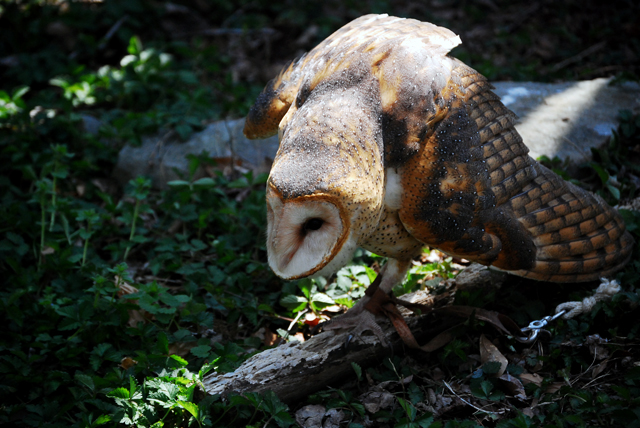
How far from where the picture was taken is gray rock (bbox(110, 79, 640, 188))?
151 inches

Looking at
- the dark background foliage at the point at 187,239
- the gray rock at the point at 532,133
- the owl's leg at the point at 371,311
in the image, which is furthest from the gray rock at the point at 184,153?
the owl's leg at the point at 371,311

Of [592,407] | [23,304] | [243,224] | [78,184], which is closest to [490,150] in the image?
[592,407]

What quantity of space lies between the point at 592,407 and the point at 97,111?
4.69m

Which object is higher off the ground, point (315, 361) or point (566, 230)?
point (566, 230)

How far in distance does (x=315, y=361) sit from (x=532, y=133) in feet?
8.12

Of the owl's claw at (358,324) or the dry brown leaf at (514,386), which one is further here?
the owl's claw at (358,324)

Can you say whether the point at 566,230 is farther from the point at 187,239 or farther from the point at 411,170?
the point at 187,239

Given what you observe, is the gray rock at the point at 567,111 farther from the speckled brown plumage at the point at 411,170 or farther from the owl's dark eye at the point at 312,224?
the owl's dark eye at the point at 312,224

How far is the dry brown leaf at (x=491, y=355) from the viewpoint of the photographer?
2.51 metres

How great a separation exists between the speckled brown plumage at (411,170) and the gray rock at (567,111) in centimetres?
123

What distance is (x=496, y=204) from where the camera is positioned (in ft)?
7.73

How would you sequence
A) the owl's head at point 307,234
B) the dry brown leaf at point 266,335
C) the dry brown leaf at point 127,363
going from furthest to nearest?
the dry brown leaf at point 266,335, the dry brown leaf at point 127,363, the owl's head at point 307,234

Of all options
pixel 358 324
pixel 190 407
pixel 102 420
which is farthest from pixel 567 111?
pixel 102 420

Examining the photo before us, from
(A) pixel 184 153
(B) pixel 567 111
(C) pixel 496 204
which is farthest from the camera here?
(A) pixel 184 153
